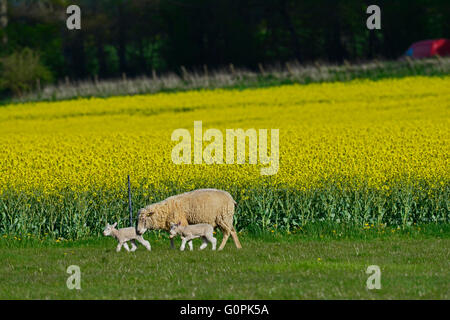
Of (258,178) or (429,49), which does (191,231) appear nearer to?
(258,178)

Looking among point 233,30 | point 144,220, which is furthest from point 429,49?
point 144,220

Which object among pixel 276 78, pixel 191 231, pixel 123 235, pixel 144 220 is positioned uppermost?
pixel 144 220

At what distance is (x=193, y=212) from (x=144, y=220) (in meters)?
0.83

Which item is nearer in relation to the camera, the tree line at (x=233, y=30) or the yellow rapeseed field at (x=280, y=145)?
the yellow rapeseed field at (x=280, y=145)

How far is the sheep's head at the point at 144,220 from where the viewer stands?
15641mm

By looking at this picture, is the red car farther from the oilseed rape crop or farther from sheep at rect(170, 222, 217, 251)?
sheep at rect(170, 222, 217, 251)

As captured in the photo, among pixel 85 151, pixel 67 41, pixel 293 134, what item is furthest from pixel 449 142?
pixel 67 41

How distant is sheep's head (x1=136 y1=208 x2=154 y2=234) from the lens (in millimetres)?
15641

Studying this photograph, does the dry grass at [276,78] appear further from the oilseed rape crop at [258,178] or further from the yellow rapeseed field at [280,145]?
the oilseed rape crop at [258,178]

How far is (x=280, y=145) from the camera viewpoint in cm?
2219

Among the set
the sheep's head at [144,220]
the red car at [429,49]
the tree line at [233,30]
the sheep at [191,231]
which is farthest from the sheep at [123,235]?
the tree line at [233,30]

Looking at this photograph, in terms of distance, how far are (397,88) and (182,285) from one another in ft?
94.8

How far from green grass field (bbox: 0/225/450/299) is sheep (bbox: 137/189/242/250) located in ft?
1.49
